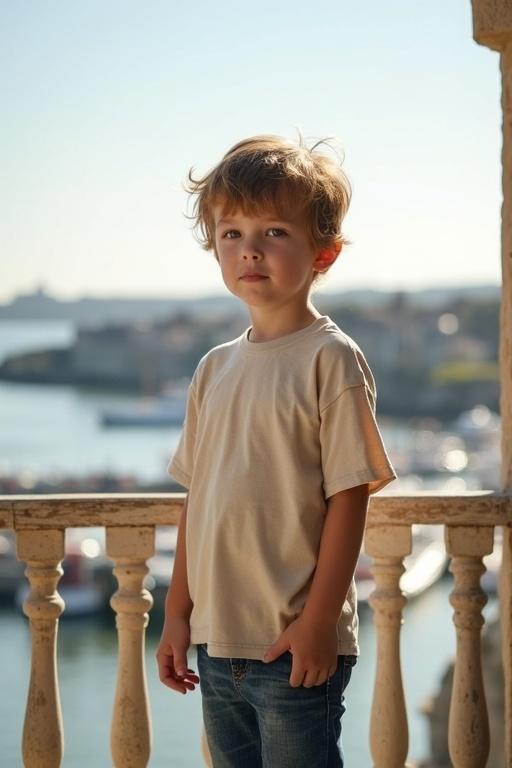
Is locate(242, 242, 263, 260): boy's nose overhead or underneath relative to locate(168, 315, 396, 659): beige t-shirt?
overhead

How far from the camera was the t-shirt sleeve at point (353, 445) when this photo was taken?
1.92 m

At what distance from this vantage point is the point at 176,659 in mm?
2133

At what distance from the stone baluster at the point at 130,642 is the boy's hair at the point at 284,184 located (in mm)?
825

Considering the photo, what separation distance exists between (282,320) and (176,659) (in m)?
0.66

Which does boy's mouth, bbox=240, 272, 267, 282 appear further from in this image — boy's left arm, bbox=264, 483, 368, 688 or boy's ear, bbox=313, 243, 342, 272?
boy's left arm, bbox=264, 483, 368, 688

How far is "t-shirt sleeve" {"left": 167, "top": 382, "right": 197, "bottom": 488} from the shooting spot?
7.23 feet

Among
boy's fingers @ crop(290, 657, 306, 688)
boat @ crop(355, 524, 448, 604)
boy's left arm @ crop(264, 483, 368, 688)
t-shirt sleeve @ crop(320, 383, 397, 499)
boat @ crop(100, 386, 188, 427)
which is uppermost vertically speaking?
boat @ crop(100, 386, 188, 427)

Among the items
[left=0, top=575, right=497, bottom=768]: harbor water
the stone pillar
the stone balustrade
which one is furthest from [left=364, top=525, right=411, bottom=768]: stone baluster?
[left=0, top=575, right=497, bottom=768]: harbor water

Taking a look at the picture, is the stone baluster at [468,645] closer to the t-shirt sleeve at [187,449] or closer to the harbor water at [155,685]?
the t-shirt sleeve at [187,449]

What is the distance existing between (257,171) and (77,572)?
31836 millimetres

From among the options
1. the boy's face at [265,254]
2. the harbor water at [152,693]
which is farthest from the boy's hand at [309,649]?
the harbor water at [152,693]

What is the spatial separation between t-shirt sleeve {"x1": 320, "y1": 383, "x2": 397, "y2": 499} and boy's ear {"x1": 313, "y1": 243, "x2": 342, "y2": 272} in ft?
0.84

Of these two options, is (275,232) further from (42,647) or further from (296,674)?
(42,647)

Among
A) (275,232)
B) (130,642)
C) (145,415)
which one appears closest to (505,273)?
(275,232)
